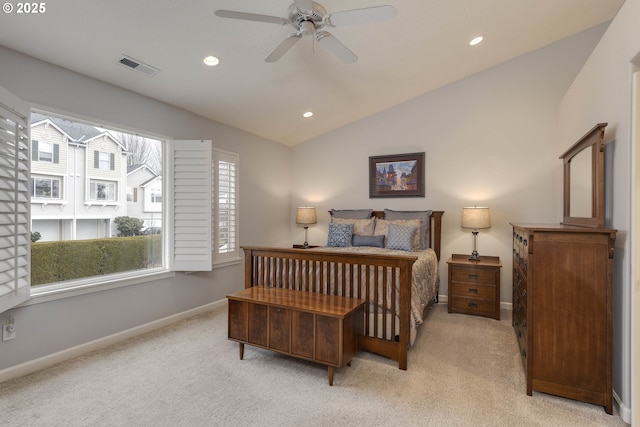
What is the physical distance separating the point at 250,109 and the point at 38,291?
2.97 metres

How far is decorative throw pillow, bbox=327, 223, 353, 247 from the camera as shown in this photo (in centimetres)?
466

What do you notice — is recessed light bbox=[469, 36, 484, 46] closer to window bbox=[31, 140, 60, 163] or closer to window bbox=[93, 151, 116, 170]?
window bbox=[93, 151, 116, 170]

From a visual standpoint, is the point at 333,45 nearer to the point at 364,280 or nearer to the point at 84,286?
the point at 364,280

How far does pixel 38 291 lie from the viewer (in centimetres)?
271

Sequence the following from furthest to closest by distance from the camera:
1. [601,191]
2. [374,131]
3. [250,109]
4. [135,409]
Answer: [374,131], [250,109], [601,191], [135,409]

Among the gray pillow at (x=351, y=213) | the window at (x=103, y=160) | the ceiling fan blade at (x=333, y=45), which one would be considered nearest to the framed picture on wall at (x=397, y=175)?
the gray pillow at (x=351, y=213)

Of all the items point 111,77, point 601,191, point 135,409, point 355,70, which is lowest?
point 135,409

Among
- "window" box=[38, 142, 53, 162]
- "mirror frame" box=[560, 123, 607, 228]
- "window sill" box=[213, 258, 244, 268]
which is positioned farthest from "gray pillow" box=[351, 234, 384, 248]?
"window" box=[38, 142, 53, 162]

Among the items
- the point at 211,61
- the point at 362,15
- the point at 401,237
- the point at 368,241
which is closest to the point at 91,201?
the point at 211,61

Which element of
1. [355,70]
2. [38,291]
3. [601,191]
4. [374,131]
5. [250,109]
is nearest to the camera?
[601,191]

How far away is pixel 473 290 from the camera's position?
4086mm

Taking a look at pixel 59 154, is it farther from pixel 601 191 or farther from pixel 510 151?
pixel 510 151

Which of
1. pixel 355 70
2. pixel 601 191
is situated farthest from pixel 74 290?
pixel 601 191

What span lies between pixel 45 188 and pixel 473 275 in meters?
4.73
